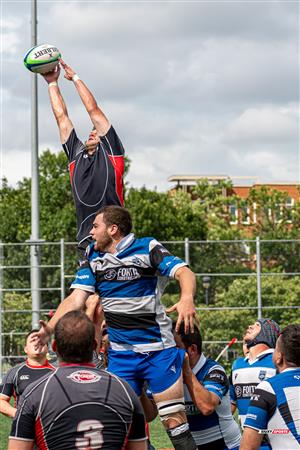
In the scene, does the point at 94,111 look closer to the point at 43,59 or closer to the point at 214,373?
the point at 43,59

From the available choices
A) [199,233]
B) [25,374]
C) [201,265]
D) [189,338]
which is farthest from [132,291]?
[199,233]

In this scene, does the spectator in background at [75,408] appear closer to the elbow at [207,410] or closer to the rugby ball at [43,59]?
the elbow at [207,410]

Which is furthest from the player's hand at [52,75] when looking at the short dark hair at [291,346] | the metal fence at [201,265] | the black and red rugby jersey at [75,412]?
the metal fence at [201,265]

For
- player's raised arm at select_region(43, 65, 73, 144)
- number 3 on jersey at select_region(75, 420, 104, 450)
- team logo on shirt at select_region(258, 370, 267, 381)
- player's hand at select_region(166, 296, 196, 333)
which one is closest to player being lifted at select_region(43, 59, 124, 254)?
player's raised arm at select_region(43, 65, 73, 144)

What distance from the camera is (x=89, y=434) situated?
4922 millimetres

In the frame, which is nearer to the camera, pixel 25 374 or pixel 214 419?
pixel 214 419

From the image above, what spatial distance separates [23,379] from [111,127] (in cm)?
247

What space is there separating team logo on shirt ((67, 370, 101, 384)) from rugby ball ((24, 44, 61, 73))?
16.5ft

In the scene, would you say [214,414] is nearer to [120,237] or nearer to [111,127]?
[120,237]

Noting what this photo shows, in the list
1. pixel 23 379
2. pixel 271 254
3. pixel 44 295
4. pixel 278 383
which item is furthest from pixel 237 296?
pixel 278 383

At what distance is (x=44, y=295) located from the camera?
32.2 m

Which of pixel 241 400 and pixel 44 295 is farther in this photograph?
pixel 44 295

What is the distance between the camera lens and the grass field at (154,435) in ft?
45.1

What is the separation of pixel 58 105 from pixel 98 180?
1.00 metres
